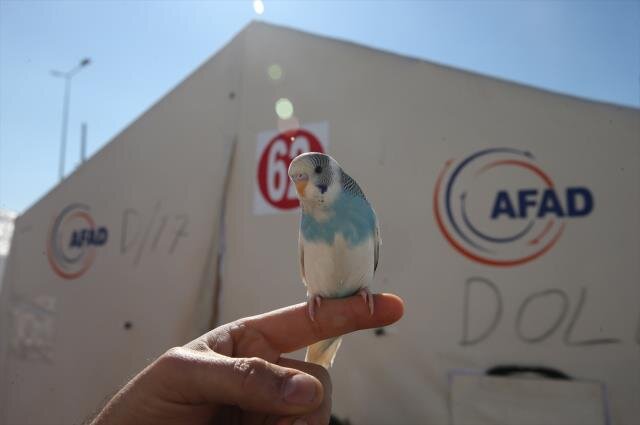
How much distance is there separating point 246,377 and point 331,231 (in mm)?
452

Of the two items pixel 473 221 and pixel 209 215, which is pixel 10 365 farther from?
pixel 473 221

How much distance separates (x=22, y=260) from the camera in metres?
3.36

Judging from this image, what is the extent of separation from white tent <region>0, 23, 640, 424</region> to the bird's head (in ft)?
3.74

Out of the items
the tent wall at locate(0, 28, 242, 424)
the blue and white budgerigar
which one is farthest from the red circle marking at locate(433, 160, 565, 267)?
the tent wall at locate(0, 28, 242, 424)

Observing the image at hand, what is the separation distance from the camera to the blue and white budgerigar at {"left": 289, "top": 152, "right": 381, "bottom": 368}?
1122 millimetres

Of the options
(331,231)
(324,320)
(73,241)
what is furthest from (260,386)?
(73,241)

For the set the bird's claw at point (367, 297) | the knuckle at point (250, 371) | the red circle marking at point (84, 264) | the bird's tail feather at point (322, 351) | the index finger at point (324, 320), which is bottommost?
the bird's tail feather at point (322, 351)

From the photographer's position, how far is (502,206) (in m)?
2.01

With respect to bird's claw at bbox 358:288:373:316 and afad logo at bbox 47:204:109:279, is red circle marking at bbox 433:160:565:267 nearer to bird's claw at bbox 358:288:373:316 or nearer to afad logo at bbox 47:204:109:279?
bird's claw at bbox 358:288:373:316

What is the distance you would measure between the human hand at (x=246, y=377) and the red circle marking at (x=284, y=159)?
1296 mm

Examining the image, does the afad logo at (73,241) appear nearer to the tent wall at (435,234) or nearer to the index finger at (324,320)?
the tent wall at (435,234)

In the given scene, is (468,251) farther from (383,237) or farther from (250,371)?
(250,371)

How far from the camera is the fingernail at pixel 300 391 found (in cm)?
80

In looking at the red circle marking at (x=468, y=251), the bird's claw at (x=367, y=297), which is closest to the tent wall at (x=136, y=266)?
the red circle marking at (x=468, y=251)
